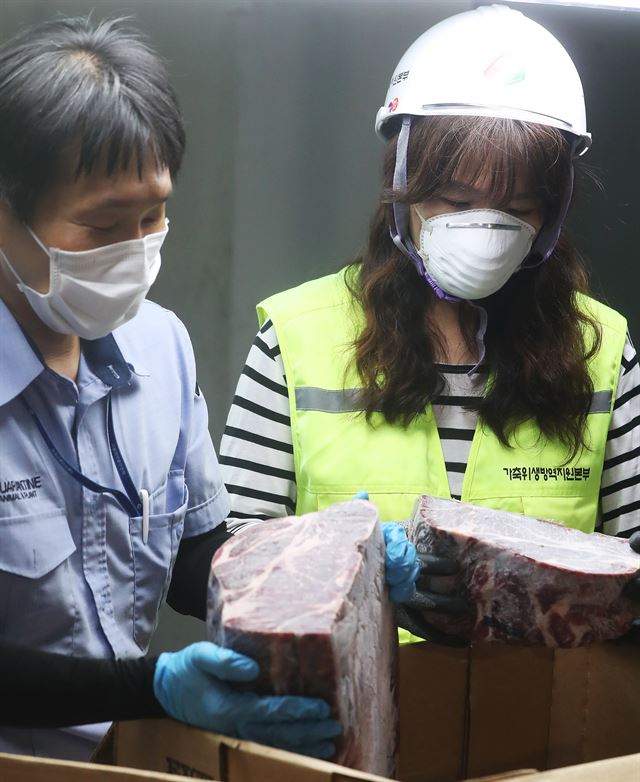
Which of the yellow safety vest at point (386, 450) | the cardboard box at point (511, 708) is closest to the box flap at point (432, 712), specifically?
the cardboard box at point (511, 708)

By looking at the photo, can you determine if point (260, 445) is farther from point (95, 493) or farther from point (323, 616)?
point (323, 616)

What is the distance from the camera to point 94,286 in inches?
50.5

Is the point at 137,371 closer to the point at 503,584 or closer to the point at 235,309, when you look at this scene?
the point at 503,584

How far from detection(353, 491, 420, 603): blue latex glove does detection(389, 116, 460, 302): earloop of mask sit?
23.5 inches

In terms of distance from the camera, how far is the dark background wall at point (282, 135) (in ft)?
7.55

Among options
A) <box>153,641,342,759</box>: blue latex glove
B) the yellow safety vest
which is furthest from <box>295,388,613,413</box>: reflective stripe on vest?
<box>153,641,342,759</box>: blue latex glove

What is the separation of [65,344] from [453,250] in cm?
72

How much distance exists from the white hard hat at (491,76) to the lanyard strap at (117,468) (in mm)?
820

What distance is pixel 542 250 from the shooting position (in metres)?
1.86

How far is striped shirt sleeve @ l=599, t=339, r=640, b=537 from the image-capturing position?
1.90 meters

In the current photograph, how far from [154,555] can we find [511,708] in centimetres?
59

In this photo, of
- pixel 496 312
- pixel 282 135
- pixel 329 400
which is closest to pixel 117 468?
pixel 329 400

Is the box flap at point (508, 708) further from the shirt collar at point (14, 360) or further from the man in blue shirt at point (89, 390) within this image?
the shirt collar at point (14, 360)

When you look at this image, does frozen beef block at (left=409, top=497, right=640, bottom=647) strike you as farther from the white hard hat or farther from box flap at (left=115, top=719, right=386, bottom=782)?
the white hard hat
